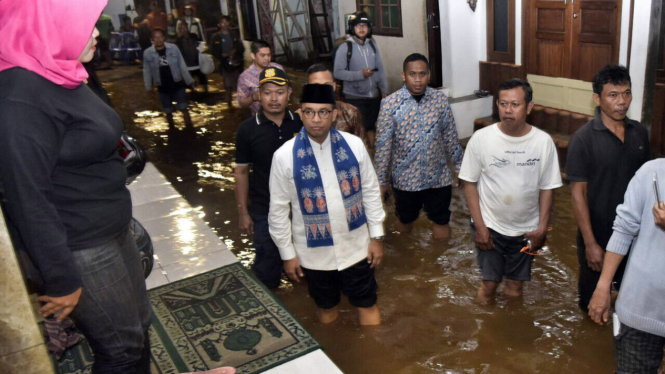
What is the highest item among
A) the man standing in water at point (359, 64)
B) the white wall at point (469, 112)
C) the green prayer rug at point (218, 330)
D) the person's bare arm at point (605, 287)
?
the man standing in water at point (359, 64)

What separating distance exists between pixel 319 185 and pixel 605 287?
1645 mm

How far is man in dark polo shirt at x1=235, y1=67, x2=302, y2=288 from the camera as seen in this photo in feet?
13.4

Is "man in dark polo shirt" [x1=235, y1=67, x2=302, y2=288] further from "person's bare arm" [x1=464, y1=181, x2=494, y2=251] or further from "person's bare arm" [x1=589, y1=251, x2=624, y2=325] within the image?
"person's bare arm" [x1=589, y1=251, x2=624, y2=325]

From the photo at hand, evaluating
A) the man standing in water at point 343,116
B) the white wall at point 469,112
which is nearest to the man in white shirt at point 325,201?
the man standing in water at point 343,116

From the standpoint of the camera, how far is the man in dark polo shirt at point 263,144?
408cm

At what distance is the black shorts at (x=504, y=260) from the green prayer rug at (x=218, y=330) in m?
1.33

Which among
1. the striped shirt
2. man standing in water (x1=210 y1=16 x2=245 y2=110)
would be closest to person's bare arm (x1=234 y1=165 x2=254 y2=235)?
the striped shirt

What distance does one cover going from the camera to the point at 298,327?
3725 millimetres

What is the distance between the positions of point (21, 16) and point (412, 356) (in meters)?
2.86

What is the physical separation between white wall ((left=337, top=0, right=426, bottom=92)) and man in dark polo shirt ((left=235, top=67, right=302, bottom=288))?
561cm

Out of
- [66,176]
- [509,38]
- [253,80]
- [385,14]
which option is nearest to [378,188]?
[66,176]

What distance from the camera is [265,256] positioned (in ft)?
14.3

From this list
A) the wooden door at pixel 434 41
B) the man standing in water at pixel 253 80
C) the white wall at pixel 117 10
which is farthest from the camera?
the white wall at pixel 117 10

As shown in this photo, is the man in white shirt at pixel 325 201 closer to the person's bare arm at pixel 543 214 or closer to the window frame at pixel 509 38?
the person's bare arm at pixel 543 214
